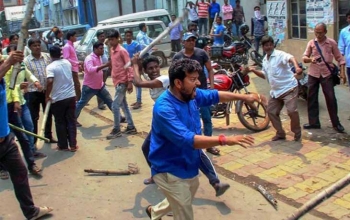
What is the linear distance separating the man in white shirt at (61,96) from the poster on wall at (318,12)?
22.2ft

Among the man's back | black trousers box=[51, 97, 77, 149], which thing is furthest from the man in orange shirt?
the man's back

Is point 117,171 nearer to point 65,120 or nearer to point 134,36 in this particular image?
point 65,120

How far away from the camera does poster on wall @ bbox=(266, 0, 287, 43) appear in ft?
40.0

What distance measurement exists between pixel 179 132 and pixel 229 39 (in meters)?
11.9

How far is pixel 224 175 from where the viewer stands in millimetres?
5312

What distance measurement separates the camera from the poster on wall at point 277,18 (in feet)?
40.0

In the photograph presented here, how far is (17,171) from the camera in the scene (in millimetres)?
4172

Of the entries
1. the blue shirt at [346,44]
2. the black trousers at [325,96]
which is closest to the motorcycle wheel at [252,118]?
the black trousers at [325,96]

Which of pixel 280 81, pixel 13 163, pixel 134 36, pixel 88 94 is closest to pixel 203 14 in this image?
pixel 134 36

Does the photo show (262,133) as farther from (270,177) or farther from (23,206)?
(23,206)

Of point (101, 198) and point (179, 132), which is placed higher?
point (179, 132)

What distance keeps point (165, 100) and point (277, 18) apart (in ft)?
32.9

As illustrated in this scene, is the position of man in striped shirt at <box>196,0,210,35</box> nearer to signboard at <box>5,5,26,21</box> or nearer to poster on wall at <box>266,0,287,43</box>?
poster on wall at <box>266,0,287,43</box>

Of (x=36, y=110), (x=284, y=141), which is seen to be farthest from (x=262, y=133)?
(x=36, y=110)
